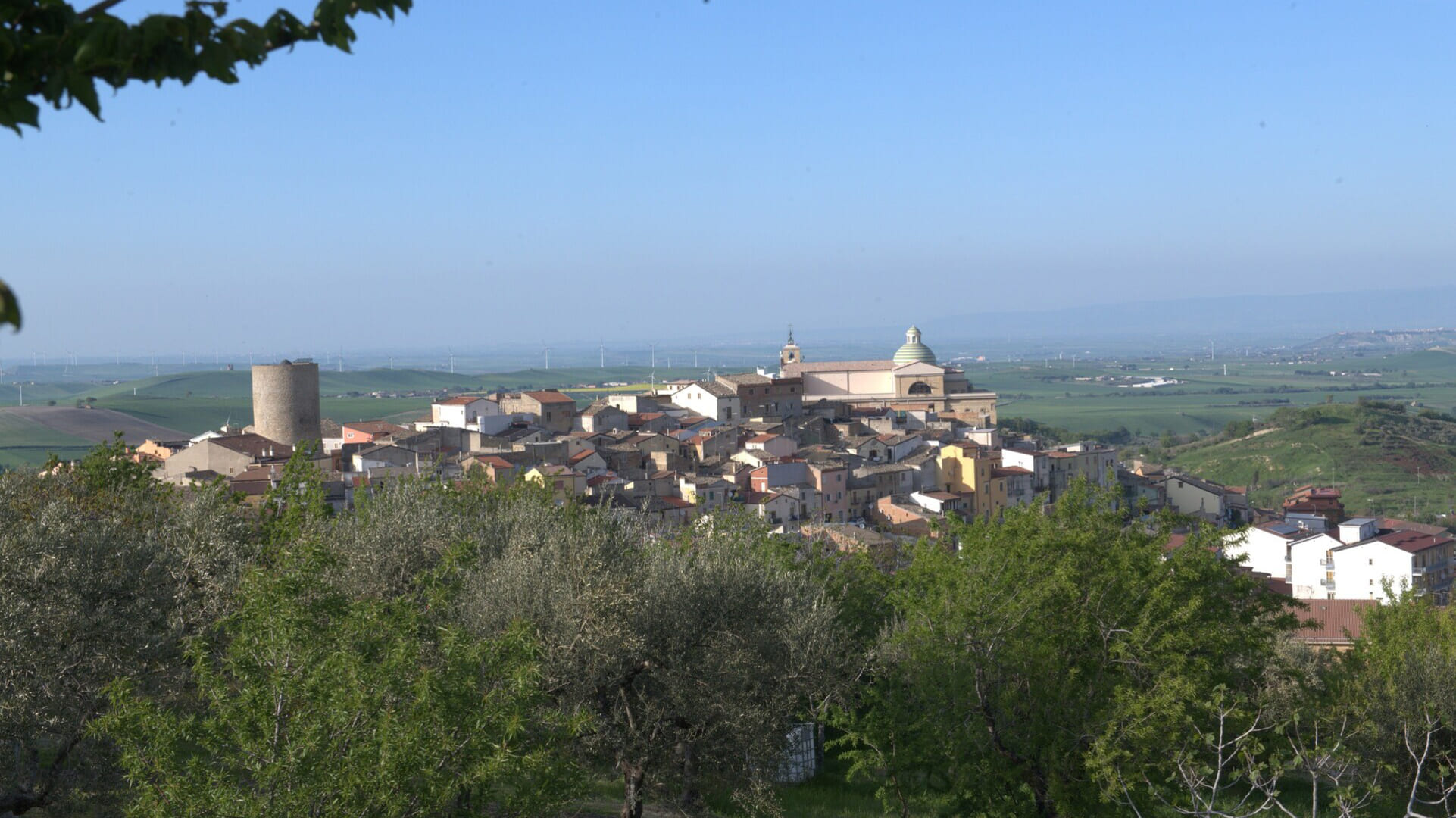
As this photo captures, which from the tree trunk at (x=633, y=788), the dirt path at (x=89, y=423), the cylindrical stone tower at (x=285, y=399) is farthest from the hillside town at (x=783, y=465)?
the dirt path at (x=89, y=423)

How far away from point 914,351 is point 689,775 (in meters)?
87.0

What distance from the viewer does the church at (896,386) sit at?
3258 inches

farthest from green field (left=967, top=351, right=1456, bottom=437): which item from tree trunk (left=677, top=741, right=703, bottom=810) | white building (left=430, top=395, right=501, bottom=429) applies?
tree trunk (left=677, top=741, right=703, bottom=810)

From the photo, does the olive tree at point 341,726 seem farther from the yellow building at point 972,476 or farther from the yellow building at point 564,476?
the yellow building at point 972,476

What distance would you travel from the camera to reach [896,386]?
86.8m

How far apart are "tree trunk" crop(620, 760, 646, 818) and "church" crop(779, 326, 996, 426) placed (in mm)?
67222

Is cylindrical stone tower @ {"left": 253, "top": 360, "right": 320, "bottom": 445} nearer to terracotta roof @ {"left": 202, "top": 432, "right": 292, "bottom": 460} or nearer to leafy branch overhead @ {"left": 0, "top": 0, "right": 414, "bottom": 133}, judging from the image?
terracotta roof @ {"left": 202, "top": 432, "right": 292, "bottom": 460}

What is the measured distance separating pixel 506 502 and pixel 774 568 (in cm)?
620

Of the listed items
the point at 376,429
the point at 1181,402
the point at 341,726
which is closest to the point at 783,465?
the point at 376,429

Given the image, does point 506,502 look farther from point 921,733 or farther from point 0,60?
point 0,60

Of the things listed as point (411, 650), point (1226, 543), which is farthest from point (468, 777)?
point (1226, 543)

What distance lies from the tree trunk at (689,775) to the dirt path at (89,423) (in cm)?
9753

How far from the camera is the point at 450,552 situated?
43.1 ft

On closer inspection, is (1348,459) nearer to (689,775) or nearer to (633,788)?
(689,775)
